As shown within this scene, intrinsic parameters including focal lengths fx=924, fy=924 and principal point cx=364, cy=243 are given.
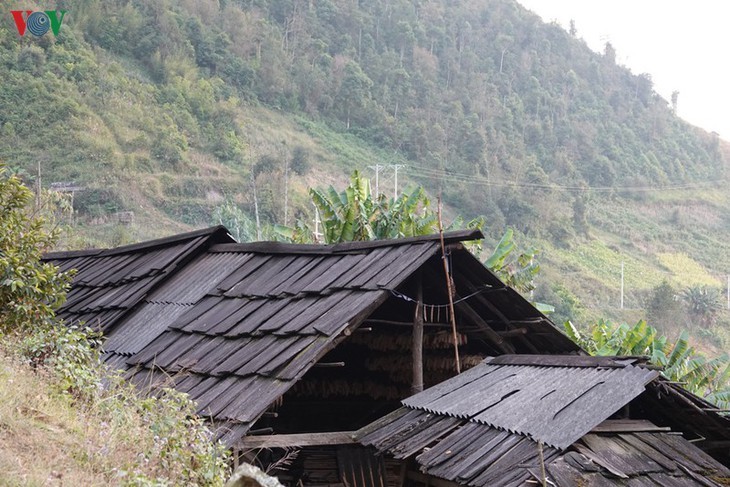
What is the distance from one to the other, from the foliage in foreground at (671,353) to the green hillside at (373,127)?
2114cm

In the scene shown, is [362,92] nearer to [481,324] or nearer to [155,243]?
[155,243]

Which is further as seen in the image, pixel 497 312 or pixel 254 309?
pixel 497 312

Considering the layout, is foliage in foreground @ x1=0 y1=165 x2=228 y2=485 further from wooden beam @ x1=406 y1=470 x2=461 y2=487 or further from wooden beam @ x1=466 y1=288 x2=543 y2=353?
wooden beam @ x1=466 y1=288 x2=543 y2=353

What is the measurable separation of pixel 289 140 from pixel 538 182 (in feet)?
61.6

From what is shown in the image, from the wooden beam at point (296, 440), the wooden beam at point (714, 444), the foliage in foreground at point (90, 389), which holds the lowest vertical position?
the wooden beam at point (296, 440)

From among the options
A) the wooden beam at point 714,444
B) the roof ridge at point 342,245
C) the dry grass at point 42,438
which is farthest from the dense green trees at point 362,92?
the wooden beam at point 714,444

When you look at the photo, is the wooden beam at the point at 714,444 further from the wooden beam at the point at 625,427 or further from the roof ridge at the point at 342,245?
the roof ridge at the point at 342,245

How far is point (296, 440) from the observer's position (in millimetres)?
9156

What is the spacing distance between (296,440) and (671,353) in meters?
11.9

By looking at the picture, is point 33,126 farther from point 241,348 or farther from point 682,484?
point 682,484

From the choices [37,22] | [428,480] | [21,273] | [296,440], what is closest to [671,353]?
[428,480]

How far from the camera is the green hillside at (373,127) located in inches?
1934

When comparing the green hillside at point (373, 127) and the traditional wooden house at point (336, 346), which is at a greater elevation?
the traditional wooden house at point (336, 346)

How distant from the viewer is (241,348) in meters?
9.57
